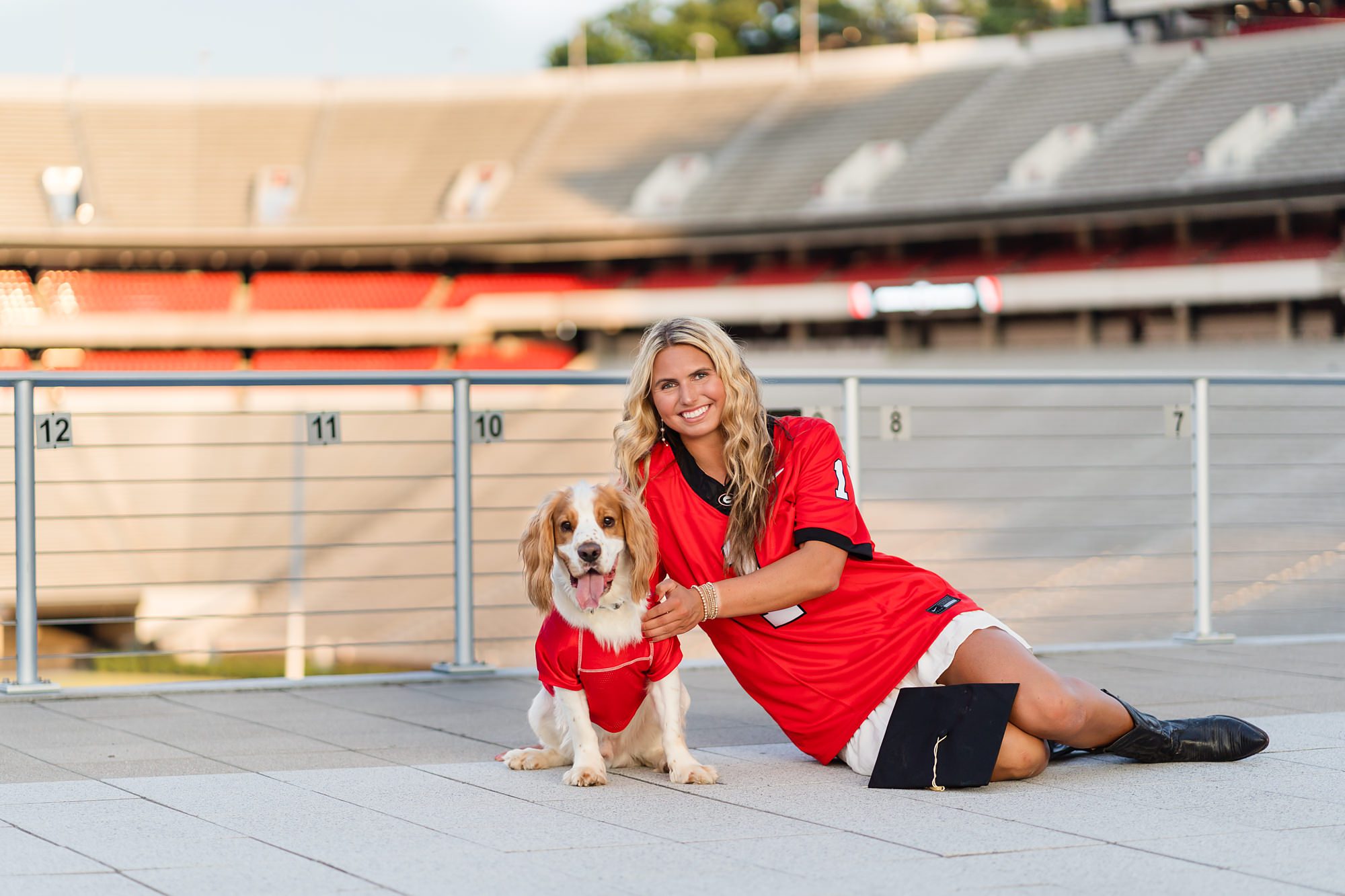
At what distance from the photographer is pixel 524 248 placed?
32719mm

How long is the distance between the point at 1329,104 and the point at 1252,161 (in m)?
1.71

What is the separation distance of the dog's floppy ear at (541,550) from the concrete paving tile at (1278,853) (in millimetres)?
1571

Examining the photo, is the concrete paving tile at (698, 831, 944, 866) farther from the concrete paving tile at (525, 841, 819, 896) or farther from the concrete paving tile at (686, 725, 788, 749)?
the concrete paving tile at (686, 725, 788, 749)

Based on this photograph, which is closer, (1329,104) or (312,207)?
(1329,104)

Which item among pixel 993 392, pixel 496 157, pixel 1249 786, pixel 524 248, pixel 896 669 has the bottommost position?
pixel 1249 786

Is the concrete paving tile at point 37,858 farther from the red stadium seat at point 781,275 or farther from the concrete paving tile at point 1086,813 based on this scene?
the red stadium seat at point 781,275

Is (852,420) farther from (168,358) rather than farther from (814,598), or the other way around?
(168,358)

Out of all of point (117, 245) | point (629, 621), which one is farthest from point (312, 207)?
point (629, 621)

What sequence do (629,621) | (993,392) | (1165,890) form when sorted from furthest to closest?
1. (993,392)
2. (629,621)
3. (1165,890)

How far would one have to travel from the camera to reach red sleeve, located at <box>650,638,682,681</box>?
13.5 feet

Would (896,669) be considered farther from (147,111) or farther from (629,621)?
(147,111)

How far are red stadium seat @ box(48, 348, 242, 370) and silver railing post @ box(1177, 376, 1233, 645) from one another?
91.5 feet

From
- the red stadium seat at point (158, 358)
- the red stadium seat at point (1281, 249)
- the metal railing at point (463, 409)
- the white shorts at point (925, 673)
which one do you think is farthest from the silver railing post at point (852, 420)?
the red stadium seat at point (158, 358)

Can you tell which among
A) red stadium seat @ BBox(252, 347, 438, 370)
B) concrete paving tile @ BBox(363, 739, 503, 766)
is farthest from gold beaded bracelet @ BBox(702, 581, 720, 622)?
red stadium seat @ BBox(252, 347, 438, 370)
